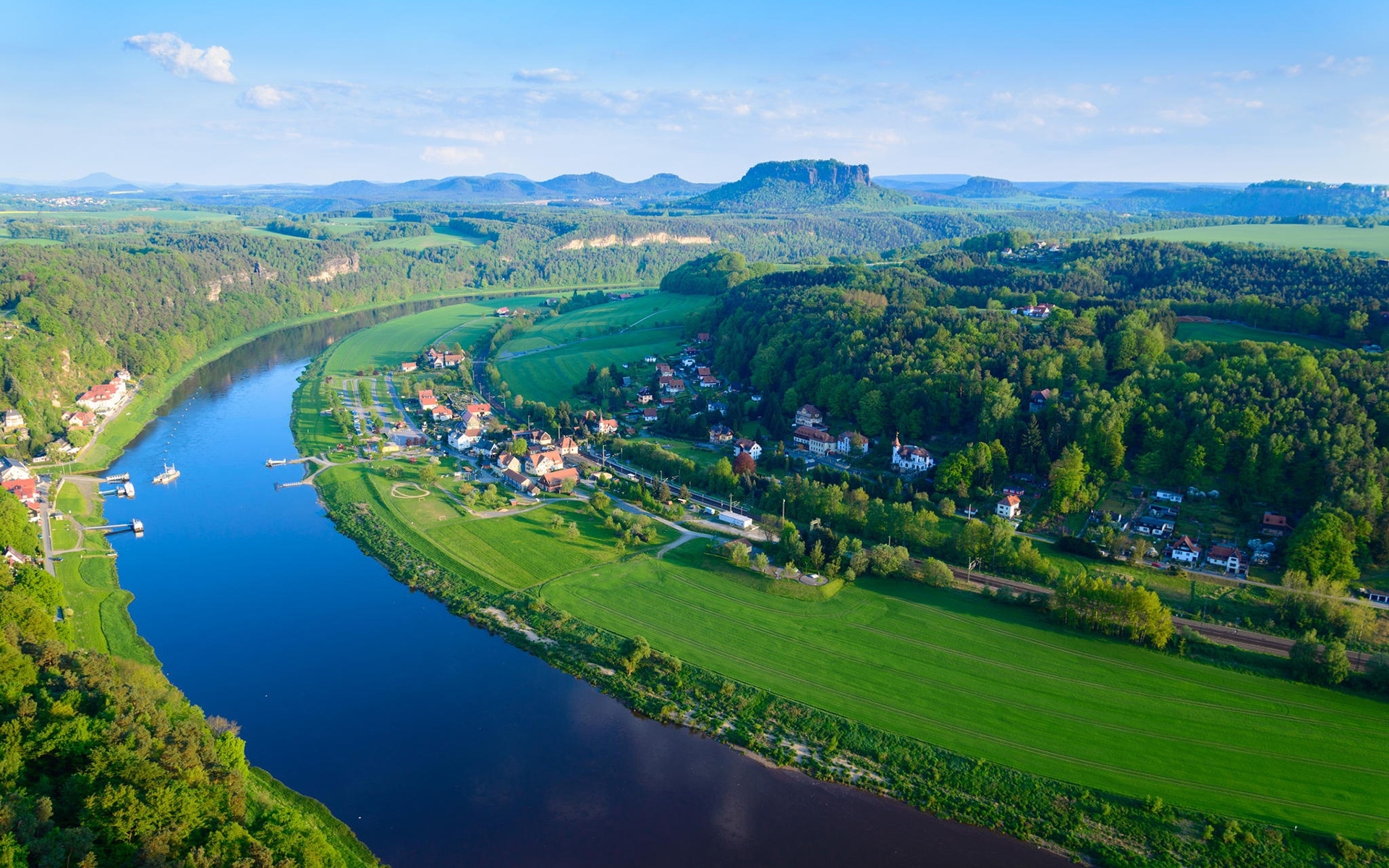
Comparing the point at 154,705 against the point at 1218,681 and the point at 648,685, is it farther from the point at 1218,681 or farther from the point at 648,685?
the point at 1218,681

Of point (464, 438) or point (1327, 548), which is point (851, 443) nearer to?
point (1327, 548)

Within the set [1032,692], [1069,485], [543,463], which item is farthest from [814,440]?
[1032,692]

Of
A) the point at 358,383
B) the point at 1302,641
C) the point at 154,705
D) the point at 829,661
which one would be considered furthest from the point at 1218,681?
the point at 358,383

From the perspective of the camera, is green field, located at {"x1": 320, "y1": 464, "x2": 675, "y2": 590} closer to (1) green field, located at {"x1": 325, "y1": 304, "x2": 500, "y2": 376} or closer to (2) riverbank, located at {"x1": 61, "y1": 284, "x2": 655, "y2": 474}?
(2) riverbank, located at {"x1": 61, "y1": 284, "x2": 655, "y2": 474}

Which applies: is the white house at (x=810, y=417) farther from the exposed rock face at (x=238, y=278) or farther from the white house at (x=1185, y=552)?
the exposed rock face at (x=238, y=278)

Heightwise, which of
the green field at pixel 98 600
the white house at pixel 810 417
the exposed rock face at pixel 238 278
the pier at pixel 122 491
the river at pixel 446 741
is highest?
the exposed rock face at pixel 238 278

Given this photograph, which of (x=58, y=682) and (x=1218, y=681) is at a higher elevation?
(x=58, y=682)

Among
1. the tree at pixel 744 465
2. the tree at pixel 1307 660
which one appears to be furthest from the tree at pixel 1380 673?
the tree at pixel 744 465

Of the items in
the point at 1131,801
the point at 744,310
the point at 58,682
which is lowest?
the point at 1131,801
